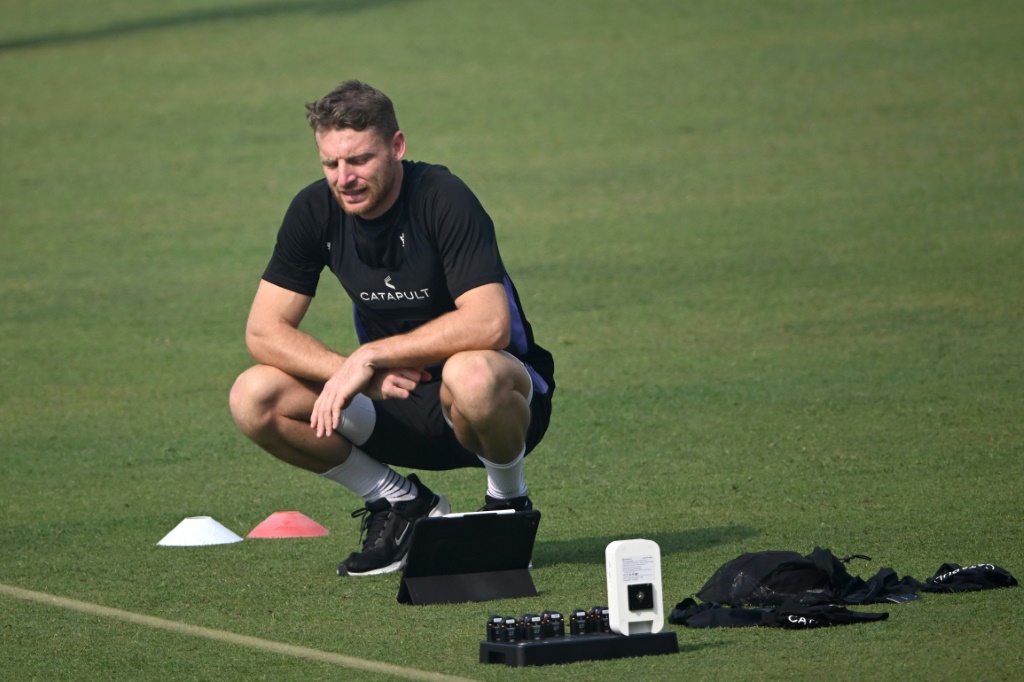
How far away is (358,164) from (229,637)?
1.70 m

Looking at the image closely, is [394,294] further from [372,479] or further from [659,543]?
[659,543]

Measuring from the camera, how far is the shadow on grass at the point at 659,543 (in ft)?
20.0

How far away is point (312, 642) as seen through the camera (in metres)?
5.07

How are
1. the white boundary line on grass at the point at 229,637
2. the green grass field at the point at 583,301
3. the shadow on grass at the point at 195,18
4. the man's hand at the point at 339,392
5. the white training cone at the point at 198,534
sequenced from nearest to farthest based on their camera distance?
1. the white boundary line on grass at the point at 229,637
2. the green grass field at the point at 583,301
3. the man's hand at the point at 339,392
4. the white training cone at the point at 198,534
5. the shadow on grass at the point at 195,18

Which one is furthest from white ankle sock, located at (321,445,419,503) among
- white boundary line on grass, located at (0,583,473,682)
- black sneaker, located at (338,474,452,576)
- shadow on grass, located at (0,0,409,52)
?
shadow on grass, located at (0,0,409,52)

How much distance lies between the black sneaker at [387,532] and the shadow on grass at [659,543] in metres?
0.43

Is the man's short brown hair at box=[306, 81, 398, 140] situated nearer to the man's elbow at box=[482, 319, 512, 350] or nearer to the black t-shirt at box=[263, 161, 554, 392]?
the black t-shirt at box=[263, 161, 554, 392]

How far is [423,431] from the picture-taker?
6172 millimetres

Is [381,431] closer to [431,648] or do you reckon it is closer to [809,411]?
[431,648]

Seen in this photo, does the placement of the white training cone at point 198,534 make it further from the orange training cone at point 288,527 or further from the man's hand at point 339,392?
the man's hand at point 339,392

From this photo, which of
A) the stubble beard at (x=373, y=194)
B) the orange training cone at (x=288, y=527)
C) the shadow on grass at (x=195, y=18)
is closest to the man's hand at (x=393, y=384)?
the stubble beard at (x=373, y=194)

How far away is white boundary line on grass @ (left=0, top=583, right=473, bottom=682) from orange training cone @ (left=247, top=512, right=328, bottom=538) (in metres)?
1.07

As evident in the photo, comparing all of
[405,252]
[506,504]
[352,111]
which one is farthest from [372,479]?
[352,111]

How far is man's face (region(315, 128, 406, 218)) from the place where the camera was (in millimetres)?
5844
